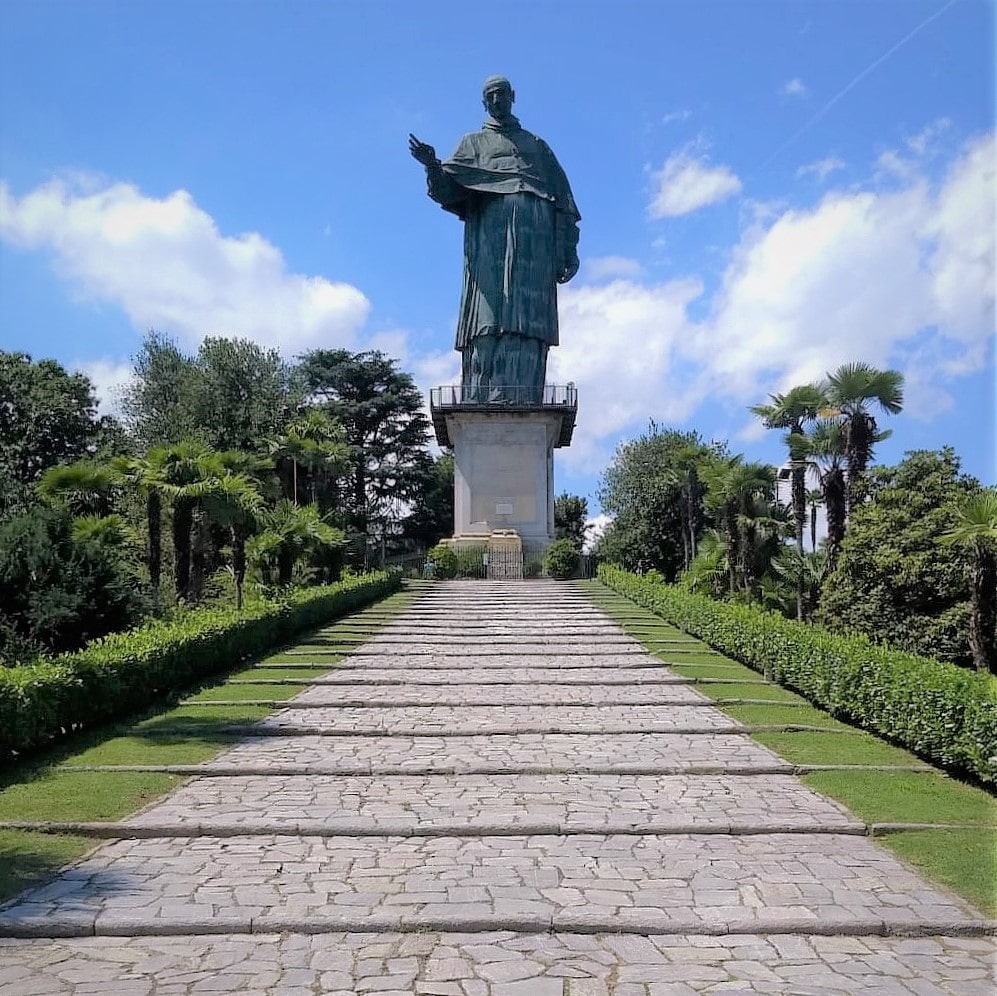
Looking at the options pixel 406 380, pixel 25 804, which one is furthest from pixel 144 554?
pixel 406 380

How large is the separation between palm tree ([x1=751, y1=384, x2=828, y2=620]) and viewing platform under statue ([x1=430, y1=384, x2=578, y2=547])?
16131mm

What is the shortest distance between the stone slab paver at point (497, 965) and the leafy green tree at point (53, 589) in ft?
28.8

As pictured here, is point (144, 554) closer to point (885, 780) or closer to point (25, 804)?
point (25, 804)

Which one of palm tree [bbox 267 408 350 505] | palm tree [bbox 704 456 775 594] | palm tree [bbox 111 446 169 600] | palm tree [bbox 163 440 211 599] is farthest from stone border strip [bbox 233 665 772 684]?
palm tree [bbox 267 408 350 505]

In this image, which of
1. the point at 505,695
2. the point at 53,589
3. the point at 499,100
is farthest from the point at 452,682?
the point at 499,100

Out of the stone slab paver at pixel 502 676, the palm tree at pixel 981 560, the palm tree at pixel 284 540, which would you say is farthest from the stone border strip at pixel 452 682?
the palm tree at pixel 284 540

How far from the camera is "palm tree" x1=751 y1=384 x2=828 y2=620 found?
77.6ft

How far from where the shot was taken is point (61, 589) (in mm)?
13602

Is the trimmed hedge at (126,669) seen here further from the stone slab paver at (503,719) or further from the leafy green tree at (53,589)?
the stone slab paver at (503,719)

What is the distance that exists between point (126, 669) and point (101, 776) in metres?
3.26

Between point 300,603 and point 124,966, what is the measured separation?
16.4 meters

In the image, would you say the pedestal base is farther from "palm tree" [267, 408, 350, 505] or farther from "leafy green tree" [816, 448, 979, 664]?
"leafy green tree" [816, 448, 979, 664]

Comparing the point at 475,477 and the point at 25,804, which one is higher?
the point at 475,477

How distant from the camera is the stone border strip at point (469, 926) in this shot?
17.5 feet
